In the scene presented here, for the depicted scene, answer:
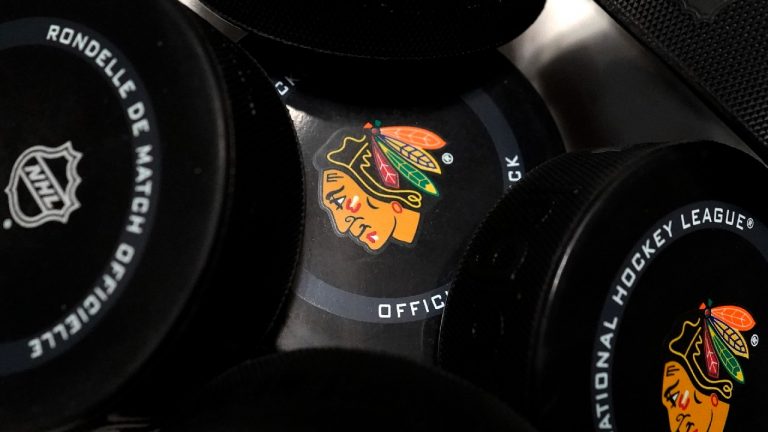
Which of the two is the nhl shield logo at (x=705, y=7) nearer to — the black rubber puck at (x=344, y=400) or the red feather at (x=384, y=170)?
Answer: the red feather at (x=384, y=170)

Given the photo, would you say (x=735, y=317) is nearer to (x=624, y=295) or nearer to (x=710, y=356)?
(x=710, y=356)

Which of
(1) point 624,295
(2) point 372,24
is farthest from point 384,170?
(1) point 624,295

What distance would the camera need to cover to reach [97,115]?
0.82m

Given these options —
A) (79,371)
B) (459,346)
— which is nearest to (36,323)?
(79,371)

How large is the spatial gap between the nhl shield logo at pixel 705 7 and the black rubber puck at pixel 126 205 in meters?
0.58

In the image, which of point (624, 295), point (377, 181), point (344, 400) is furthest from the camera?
point (377, 181)

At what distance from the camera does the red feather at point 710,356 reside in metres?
0.98

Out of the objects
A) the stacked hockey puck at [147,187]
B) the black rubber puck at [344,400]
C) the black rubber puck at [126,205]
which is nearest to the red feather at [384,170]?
the stacked hockey puck at [147,187]

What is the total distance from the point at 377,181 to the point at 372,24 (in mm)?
232

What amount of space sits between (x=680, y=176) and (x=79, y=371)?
27.3 inches

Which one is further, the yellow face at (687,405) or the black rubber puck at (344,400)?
the yellow face at (687,405)

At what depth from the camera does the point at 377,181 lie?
1.09 meters

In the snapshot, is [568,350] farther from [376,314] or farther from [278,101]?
[278,101]

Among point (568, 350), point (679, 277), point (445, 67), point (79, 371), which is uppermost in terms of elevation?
point (445, 67)
